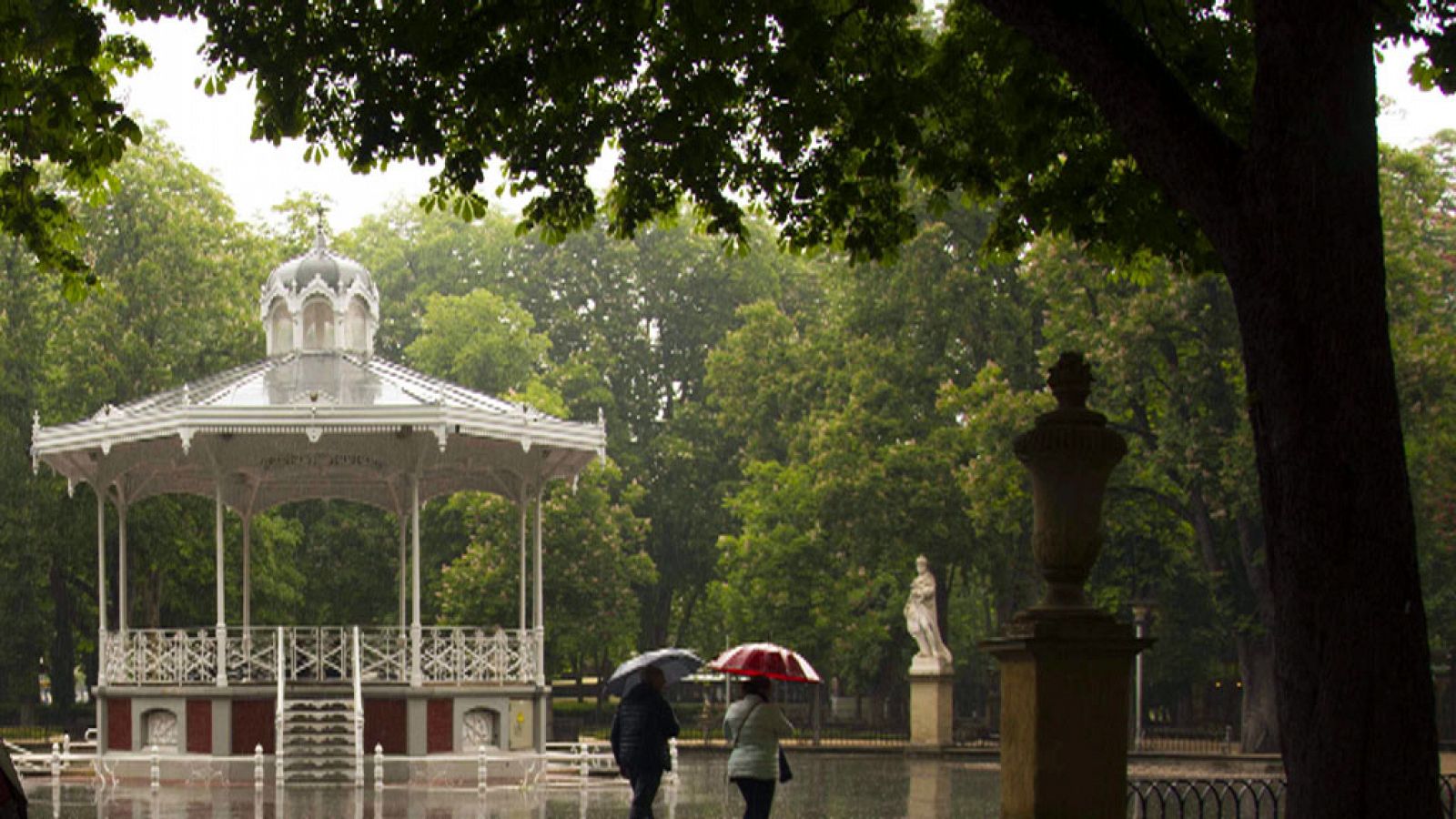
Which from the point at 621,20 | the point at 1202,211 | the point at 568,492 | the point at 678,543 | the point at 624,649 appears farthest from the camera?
the point at 678,543

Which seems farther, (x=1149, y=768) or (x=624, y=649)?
(x=624, y=649)

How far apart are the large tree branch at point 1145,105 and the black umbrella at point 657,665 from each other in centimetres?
942

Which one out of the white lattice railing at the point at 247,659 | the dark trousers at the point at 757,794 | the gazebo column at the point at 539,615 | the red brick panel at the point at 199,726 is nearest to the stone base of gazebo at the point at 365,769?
the red brick panel at the point at 199,726

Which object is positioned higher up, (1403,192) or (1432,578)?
(1403,192)

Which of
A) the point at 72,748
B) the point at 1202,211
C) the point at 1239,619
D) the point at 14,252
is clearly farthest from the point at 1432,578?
the point at 1202,211

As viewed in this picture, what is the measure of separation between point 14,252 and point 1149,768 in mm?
29438

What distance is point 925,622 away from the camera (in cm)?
4450

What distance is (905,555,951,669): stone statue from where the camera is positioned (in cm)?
4400

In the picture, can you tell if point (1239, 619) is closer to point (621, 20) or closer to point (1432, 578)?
point (1432, 578)

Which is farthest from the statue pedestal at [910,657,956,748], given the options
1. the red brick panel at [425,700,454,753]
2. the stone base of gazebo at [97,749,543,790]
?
the red brick panel at [425,700,454,753]

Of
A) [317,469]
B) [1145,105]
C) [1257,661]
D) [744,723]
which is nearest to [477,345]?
[317,469]

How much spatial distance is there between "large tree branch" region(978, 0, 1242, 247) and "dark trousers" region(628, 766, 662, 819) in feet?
29.8

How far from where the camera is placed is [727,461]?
6309 cm

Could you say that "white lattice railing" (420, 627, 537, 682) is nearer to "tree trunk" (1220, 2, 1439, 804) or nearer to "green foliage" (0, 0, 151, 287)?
"green foliage" (0, 0, 151, 287)
